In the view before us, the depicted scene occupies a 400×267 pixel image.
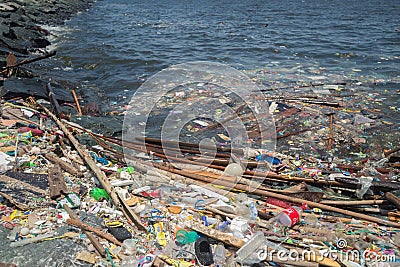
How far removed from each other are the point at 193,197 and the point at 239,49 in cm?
1281

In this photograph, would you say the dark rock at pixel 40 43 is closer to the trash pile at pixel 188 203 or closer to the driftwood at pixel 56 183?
the trash pile at pixel 188 203

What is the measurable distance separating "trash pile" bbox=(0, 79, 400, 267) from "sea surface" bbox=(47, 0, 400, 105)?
14.7ft

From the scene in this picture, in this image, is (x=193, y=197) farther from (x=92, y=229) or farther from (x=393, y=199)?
(x=393, y=199)

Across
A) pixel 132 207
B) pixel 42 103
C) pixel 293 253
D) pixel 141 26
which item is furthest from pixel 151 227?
pixel 141 26

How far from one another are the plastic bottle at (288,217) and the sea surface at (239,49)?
261 inches

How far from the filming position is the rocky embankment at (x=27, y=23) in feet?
42.4

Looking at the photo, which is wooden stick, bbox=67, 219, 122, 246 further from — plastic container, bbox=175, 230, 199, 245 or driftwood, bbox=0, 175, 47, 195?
driftwood, bbox=0, 175, 47, 195

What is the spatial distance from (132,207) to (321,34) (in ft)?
60.5

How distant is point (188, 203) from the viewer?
4.18 m

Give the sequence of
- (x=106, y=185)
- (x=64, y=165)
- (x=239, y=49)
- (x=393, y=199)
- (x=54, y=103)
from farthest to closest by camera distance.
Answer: (x=239, y=49), (x=54, y=103), (x=64, y=165), (x=106, y=185), (x=393, y=199)

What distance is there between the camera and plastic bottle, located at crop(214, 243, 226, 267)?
3.21 metres

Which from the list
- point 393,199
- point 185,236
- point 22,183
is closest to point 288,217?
point 185,236

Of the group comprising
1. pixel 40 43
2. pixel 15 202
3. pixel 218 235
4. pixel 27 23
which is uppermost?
pixel 27 23

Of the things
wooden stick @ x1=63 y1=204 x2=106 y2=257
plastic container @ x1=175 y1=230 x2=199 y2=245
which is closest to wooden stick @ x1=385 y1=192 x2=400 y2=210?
plastic container @ x1=175 y1=230 x2=199 y2=245
